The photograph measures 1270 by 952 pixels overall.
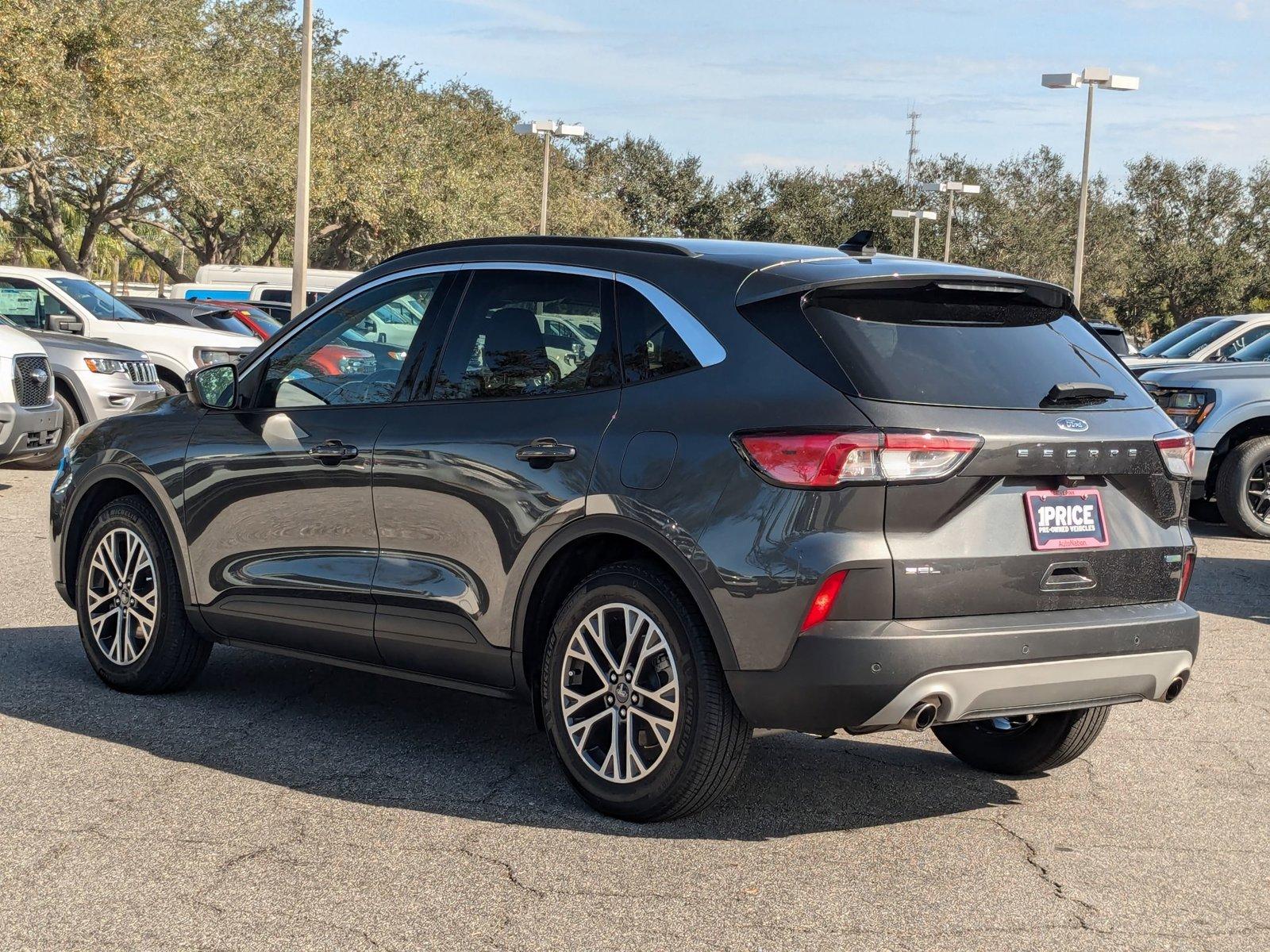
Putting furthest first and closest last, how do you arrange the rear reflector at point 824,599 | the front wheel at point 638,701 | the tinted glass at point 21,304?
the tinted glass at point 21,304, the front wheel at point 638,701, the rear reflector at point 824,599

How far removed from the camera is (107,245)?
83.2 meters

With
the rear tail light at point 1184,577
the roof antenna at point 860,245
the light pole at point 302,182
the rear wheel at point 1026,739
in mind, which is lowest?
the rear wheel at point 1026,739

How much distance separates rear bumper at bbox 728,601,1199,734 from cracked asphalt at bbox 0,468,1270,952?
18.1 inches

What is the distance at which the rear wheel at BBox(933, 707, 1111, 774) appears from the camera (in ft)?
17.2

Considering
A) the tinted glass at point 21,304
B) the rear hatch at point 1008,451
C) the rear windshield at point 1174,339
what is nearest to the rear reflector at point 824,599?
the rear hatch at point 1008,451

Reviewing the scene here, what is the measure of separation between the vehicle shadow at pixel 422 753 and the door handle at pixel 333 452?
1.02m

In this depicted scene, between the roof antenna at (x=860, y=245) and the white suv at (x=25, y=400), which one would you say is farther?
the white suv at (x=25, y=400)

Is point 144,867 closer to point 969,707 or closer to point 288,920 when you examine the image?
point 288,920

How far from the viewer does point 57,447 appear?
14031mm

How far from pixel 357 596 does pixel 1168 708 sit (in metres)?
3.52

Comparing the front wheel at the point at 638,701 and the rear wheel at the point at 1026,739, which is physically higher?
the front wheel at the point at 638,701

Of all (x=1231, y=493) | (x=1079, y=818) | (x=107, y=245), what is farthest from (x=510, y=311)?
(x=107, y=245)

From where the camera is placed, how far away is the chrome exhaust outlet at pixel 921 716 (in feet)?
13.9

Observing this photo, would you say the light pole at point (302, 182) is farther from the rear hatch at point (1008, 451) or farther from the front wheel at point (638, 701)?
the rear hatch at point (1008, 451)
